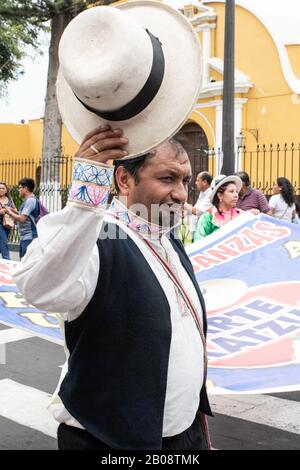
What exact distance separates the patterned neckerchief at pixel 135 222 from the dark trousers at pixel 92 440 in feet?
2.11

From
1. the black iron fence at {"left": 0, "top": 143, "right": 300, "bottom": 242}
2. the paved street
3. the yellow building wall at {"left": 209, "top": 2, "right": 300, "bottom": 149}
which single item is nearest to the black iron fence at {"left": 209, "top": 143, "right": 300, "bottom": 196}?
the black iron fence at {"left": 0, "top": 143, "right": 300, "bottom": 242}

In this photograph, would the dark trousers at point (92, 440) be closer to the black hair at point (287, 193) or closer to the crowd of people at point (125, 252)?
the crowd of people at point (125, 252)

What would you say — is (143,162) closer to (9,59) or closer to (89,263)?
(89,263)

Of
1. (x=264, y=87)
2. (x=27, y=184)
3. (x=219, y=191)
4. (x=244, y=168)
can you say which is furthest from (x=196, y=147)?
(x=219, y=191)

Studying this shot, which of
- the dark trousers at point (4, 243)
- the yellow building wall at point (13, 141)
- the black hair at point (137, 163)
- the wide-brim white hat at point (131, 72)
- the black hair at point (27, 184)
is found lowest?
the dark trousers at point (4, 243)

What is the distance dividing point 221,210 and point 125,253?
4612mm

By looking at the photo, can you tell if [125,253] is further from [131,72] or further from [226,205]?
[226,205]

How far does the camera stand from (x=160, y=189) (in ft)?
6.47

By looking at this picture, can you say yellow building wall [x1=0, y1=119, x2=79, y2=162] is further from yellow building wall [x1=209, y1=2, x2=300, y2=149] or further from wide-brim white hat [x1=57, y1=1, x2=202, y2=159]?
wide-brim white hat [x1=57, y1=1, x2=202, y2=159]

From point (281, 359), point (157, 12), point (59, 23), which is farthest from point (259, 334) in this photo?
point (59, 23)

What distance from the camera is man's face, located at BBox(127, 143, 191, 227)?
77.6 inches

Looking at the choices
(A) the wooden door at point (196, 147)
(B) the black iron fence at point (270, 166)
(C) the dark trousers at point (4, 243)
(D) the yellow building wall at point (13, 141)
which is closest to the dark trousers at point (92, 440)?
(C) the dark trousers at point (4, 243)

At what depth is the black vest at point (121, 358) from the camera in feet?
5.76

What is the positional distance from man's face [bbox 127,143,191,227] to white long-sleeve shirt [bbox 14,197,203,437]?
84mm
